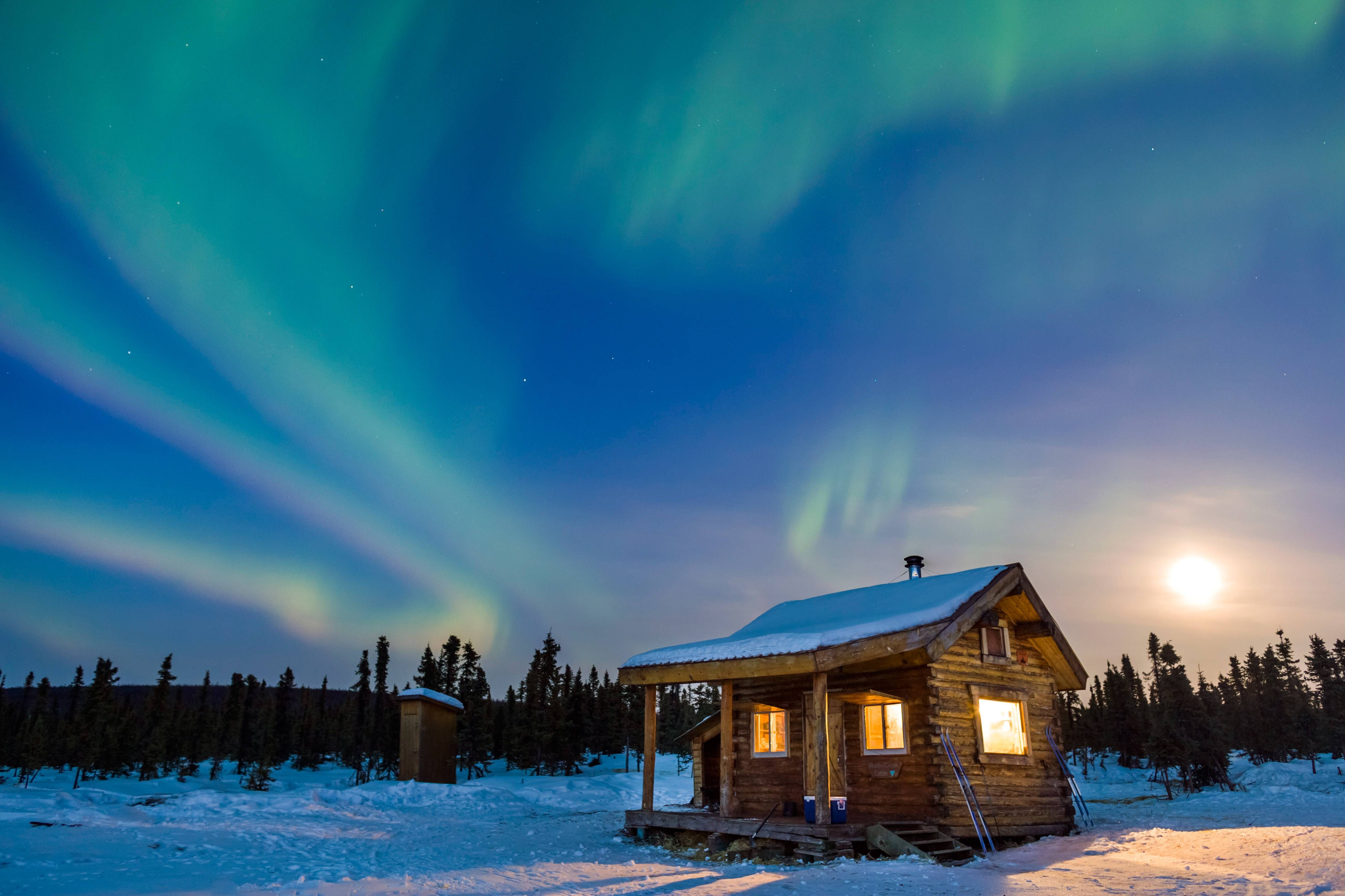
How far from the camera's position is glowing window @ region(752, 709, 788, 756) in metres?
20.8

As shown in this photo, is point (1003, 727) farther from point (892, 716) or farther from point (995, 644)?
point (892, 716)

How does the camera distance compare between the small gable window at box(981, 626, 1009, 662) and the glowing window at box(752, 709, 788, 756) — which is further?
the glowing window at box(752, 709, 788, 756)

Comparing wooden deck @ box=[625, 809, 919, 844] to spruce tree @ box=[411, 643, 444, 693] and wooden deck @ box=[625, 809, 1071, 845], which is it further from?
spruce tree @ box=[411, 643, 444, 693]

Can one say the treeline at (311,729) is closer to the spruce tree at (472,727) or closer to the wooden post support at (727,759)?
the spruce tree at (472,727)

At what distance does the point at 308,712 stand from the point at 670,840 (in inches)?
3411

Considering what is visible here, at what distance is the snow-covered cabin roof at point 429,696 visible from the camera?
3650 cm

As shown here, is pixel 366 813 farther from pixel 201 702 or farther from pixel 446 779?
pixel 201 702

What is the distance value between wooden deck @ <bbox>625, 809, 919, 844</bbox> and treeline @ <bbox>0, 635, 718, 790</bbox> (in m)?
22.6

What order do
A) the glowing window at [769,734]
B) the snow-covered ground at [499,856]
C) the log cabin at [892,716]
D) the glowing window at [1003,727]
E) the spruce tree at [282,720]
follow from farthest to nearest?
the spruce tree at [282,720] < the glowing window at [769,734] < the glowing window at [1003,727] < the log cabin at [892,716] < the snow-covered ground at [499,856]

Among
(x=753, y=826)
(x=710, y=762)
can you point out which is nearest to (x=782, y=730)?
(x=753, y=826)

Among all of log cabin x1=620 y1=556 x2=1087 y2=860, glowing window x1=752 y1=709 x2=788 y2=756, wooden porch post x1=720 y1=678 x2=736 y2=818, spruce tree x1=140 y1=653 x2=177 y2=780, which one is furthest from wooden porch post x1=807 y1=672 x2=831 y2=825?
spruce tree x1=140 y1=653 x2=177 y2=780

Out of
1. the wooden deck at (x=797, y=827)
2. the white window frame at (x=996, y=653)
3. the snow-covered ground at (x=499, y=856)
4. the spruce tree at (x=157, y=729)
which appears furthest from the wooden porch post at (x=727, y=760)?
the spruce tree at (x=157, y=729)

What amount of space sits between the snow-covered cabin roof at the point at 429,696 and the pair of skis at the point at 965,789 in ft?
82.1

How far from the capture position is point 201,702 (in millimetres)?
81188
